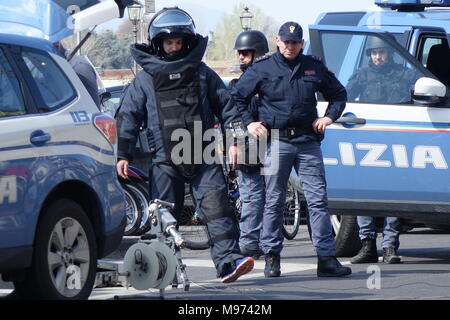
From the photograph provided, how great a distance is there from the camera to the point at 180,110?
29.3 feet

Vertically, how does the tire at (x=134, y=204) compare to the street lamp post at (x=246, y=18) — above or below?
below

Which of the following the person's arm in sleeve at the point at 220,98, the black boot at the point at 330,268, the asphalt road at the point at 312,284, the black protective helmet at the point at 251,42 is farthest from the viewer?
the black protective helmet at the point at 251,42

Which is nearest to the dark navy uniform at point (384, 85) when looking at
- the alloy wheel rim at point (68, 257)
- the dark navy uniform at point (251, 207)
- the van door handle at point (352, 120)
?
the van door handle at point (352, 120)

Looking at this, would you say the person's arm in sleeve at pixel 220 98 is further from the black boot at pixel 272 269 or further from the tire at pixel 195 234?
the tire at pixel 195 234

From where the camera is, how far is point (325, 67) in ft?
33.5

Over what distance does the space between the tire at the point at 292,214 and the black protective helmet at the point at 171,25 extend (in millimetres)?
5984

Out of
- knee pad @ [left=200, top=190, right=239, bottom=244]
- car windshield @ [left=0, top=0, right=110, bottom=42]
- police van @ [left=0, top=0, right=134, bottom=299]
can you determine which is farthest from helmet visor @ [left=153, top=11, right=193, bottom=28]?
knee pad @ [left=200, top=190, right=239, bottom=244]

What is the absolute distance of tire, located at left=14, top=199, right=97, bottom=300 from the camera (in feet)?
25.0

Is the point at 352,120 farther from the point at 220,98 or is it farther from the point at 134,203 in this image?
the point at 134,203

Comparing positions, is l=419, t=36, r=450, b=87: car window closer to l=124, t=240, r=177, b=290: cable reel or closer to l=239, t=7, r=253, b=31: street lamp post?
l=124, t=240, r=177, b=290: cable reel

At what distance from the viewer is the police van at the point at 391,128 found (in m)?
10.4

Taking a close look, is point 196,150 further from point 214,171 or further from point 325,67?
point 325,67

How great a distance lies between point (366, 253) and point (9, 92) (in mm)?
4416

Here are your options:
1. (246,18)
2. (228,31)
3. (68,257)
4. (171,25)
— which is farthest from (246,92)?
(228,31)
